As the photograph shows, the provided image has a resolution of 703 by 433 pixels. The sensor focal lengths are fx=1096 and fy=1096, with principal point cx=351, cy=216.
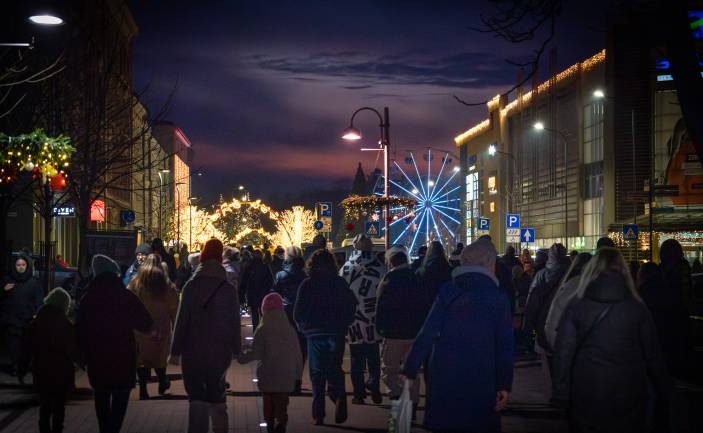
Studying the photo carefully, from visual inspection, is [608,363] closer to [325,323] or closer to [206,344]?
[206,344]

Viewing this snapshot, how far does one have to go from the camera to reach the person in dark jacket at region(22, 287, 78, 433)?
9617 mm

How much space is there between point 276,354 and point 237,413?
7.73 feet

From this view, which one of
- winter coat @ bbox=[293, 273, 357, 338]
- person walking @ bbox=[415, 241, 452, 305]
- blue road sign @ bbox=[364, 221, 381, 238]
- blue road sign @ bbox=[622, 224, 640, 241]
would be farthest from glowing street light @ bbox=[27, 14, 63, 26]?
blue road sign @ bbox=[622, 224, 640, 241]

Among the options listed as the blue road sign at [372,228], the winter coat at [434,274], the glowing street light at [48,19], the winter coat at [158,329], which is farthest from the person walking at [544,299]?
the blue road sign at [372,228]

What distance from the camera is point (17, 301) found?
16391 millimetres

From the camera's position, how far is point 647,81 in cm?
7375

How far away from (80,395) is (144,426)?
3.29 metres

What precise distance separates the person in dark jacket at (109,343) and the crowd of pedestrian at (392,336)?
0.01 m

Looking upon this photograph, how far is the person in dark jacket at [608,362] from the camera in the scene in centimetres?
688

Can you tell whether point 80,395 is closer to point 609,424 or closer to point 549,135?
point 609,424

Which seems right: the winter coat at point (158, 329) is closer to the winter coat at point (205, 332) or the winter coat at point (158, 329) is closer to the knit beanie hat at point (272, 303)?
the knit beanie hat at point (272, 303)

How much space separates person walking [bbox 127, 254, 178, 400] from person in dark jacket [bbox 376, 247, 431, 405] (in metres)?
2.66

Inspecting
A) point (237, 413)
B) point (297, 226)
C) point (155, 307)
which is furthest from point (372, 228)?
point (297, 226)

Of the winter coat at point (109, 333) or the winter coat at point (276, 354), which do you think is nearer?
the winter coat at point (109, 333)
